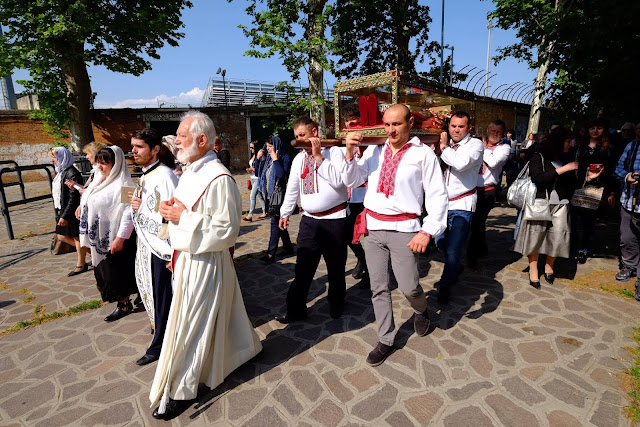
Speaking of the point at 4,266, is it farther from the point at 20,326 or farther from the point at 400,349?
the point at 400,349

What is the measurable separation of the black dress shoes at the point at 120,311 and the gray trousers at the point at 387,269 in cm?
295

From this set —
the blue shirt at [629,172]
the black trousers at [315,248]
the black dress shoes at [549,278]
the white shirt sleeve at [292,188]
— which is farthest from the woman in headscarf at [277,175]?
the blue shirt at [629,172]

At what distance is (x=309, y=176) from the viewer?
372 centimetres

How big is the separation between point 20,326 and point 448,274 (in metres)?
4.95

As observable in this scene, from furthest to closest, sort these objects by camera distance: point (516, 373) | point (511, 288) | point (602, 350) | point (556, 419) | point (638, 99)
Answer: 1. point (638, 99)
2. point (511, 288)
3. point (602, 350)
4. point (516, 373)
5. point (556, 419)

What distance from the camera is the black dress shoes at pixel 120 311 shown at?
408 cm

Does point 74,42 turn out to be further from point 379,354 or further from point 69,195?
point 379,354

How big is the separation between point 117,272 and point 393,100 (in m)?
3.70

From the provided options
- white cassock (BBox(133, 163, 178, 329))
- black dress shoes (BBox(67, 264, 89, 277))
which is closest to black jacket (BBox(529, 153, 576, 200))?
white cassock (BBox(133, 163, 178, 329))

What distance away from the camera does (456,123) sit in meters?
4.11

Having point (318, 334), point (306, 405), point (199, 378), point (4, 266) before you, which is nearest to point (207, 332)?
point (199, 378)

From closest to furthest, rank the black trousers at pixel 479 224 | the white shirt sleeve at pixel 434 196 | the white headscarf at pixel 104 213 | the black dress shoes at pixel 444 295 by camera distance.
→ the white shirt sleeve at pixel 434 196, the white headscarf at pixel 104 213, the black dress shoes at pixel 444 295, the black trousers at pixel 479 224

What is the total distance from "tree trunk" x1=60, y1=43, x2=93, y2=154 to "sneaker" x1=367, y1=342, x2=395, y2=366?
15.5 metres

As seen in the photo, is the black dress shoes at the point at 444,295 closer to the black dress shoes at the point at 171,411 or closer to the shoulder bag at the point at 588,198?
the shoulder bag at the point at 588,198
